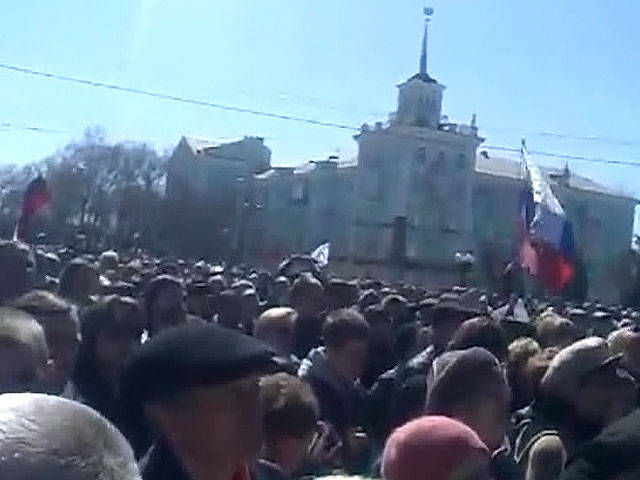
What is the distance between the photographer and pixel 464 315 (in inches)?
317

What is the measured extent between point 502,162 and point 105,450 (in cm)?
9513

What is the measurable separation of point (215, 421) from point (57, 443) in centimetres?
135

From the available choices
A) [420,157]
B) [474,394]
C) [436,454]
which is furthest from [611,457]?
[420,157]

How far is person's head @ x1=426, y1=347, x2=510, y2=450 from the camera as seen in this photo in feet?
15.3

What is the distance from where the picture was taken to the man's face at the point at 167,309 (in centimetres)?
794

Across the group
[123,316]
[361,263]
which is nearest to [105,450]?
[123,316]

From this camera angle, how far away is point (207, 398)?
11.1ft

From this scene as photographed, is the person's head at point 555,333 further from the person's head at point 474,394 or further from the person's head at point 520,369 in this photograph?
the person's head at point 474,394

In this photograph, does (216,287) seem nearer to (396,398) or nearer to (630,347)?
(630,347)

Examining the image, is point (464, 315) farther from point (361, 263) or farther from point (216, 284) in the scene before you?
point (361, 263)

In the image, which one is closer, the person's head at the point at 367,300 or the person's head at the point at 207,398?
the person's head at the point at 207,398

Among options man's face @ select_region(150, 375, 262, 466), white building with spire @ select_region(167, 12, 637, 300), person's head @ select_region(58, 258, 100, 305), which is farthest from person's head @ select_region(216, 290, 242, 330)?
white building with spire @ select_region(167, 12, 637, 300)

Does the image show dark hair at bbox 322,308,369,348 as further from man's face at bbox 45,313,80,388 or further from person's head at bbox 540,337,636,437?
man's face at bbox 45,313,80,388

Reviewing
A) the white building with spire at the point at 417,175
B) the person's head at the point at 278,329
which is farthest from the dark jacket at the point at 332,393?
the white building with spire at the point at 417,175
